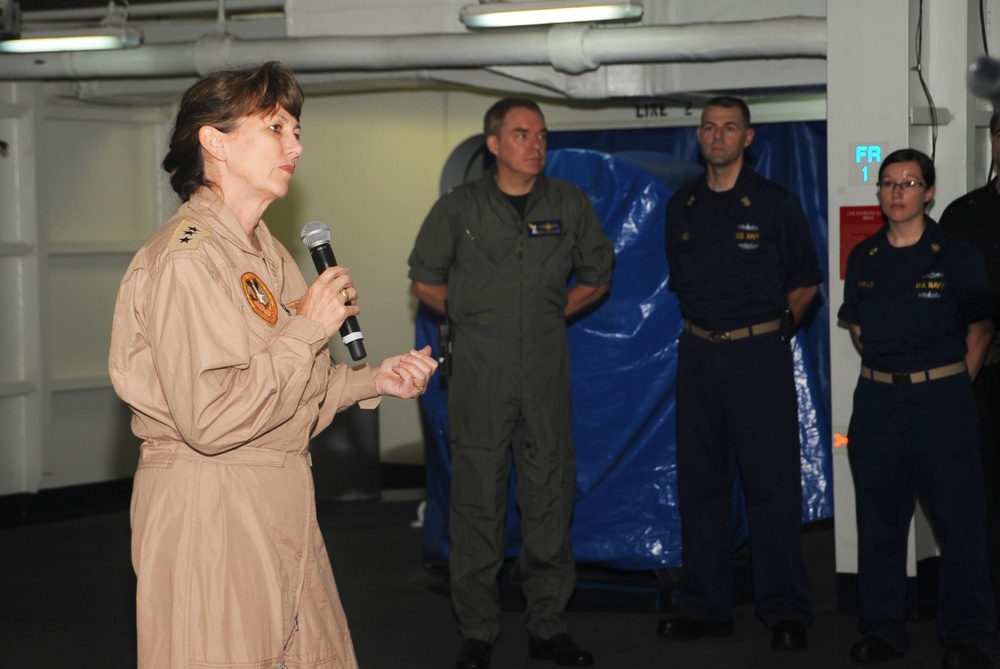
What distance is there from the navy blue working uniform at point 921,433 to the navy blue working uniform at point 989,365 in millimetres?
335

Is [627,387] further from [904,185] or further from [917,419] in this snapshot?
[904,185]

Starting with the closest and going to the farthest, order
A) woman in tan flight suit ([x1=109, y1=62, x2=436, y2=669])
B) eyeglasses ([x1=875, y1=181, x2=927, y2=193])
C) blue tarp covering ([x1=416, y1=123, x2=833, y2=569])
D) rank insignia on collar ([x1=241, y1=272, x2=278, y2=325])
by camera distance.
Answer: woman in tan flight suit ([x1=109, y1=62, x2=436, y2=669]), rank insignia on collar ([x1=241, y1=272, x2=278, y2=325]), eyeglasses ([x1=875, y1=181, x2=927, y2=193]), blue tarp covering ([x1=416, y1=123, x2=833, y2=569])

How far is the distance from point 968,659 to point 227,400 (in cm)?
305

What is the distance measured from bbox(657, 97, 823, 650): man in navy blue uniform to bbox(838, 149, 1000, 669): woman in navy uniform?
0.90 feet

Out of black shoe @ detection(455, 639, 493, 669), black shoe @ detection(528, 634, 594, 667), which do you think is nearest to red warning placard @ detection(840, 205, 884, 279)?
black shoe @ detection(528, 634, 594, 667)

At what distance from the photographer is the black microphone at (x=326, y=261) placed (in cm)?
232

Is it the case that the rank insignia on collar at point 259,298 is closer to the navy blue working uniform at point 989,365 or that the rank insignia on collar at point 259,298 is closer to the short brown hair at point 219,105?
the short brown hair at point 219,105

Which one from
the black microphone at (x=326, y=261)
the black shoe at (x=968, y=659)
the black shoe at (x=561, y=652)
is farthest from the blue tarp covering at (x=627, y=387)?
the black microphone at (x=326, y=261)

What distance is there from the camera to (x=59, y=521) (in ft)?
24.3

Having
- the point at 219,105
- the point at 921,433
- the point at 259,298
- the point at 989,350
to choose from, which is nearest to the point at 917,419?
the point at 921,433

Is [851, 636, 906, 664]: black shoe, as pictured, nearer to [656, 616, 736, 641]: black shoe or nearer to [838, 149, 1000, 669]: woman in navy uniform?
[838, 149, 1000, 669]: woman in navy uniform

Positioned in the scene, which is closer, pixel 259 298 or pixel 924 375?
pixel 259 298

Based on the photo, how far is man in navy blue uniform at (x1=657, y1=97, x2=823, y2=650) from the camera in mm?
4543

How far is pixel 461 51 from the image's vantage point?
5.57 metres
